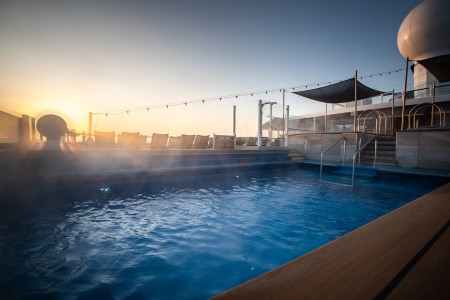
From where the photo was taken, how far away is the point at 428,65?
9.79m

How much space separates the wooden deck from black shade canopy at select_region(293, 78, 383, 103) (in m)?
12.0

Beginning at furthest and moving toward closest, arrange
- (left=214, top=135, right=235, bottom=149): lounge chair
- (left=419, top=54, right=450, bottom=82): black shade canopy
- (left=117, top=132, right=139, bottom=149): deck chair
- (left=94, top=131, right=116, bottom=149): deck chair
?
1. (left=214, top=135, right=235, bottom=149): lounge chair
2. (left=419, top=54, right=450, bottom=82): black shade canopy
3. (left=94, top=131, right=116, bottom=149): deck chair
4. (left=117, top=132, right=139, bottom=149): deck chair

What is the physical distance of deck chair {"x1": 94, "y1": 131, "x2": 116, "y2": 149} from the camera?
808cm

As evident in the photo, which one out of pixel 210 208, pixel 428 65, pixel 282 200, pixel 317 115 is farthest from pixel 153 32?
pixel 317 115

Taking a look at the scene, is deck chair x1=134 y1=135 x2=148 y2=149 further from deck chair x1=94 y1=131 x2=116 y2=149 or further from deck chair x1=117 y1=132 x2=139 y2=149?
deck chair x1=94 y1=131 x2=116 y2=149

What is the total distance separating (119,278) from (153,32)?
877cm

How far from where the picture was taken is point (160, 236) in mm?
3074

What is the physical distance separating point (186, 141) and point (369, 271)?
845 centimetres

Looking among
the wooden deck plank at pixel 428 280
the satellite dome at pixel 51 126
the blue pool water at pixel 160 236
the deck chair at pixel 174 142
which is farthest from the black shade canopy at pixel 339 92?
the wooden deck plank at pixel 428 280

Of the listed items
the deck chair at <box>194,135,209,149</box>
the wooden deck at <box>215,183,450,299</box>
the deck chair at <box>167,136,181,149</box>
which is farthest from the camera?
the deck chair at <box>167,136,181,149</box>

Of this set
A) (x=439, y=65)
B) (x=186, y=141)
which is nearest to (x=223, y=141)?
(x=186, y=141)

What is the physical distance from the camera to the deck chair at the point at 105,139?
8084 mm

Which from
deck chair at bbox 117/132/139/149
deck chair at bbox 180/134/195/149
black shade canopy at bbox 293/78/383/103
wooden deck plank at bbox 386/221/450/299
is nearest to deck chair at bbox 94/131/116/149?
deck chair at bbox 117/132/139/149

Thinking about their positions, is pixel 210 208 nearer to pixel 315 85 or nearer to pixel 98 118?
pixel 315 85
